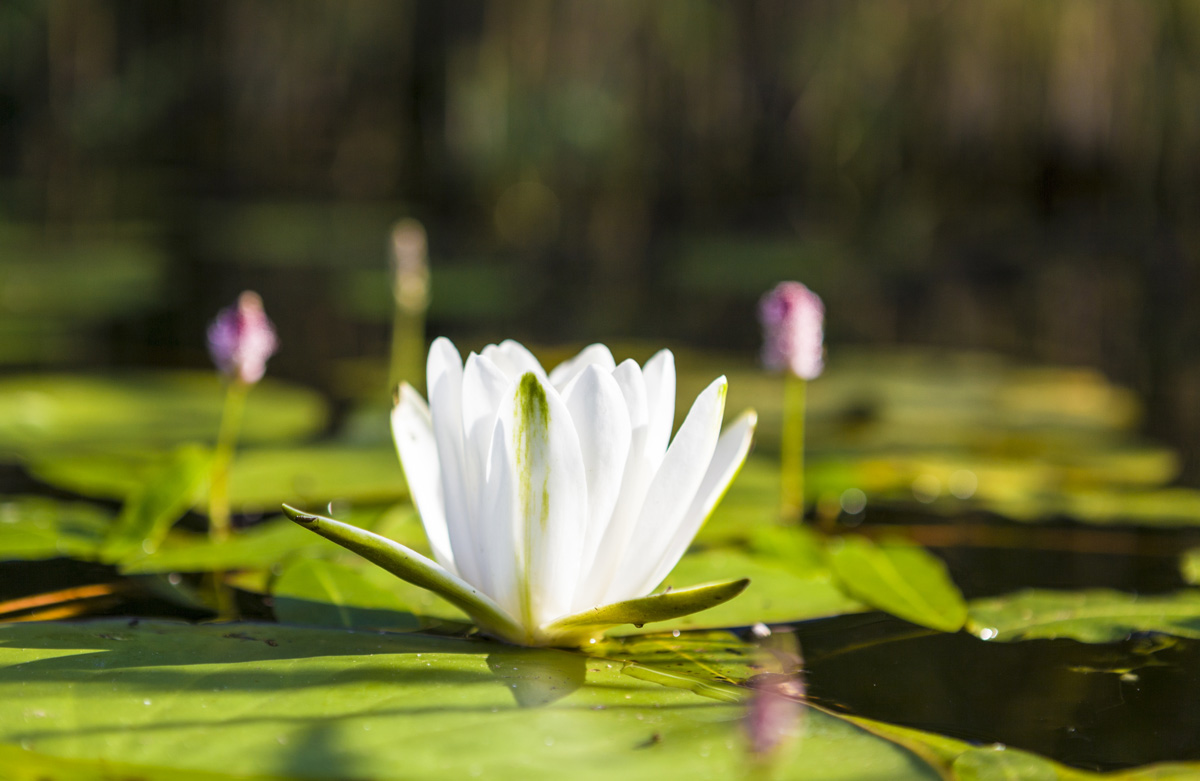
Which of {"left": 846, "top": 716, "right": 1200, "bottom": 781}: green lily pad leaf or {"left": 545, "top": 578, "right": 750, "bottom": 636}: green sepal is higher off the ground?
{"left": 545, "top": 578, "right": 750, "bottom": 636}: green sepal

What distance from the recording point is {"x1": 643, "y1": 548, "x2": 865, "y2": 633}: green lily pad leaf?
3.65ft

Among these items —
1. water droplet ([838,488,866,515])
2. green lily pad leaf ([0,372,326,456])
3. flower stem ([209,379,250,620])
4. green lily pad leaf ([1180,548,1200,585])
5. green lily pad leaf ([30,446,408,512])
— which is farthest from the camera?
green lily pad leaf ([0,372,326,456])

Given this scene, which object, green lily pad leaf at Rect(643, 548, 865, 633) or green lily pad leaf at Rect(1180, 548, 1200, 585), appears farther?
green lily pad leaf at Rect(1180, 548, 1200, 585)

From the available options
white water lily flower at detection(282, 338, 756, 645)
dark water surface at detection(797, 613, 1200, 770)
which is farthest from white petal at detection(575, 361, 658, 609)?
dark water surface at detection(797, 613, 1200, 770)

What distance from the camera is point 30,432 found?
194 cm

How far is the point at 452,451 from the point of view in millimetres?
991

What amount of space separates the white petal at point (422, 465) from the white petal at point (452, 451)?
23 mm

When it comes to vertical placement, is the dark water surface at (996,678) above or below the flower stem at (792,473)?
below

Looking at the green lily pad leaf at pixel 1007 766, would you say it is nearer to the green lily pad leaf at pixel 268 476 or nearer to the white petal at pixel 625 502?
the white petal at pixel 625 502

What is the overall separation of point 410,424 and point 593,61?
4.85 meters

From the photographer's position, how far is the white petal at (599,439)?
2.97 ft

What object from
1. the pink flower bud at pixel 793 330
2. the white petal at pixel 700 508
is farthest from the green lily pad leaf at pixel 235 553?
the pink flower bud at pixel 793 330

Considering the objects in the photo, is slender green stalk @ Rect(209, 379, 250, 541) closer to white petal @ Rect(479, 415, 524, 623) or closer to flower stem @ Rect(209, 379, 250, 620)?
flower stem @ Rect(209, 379, 250, 620)

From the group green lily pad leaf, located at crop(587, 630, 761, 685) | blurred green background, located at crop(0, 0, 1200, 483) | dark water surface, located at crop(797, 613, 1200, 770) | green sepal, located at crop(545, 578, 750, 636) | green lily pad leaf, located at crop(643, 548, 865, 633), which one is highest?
blurred green background, located at crop(0, 0, 1200, 483)
